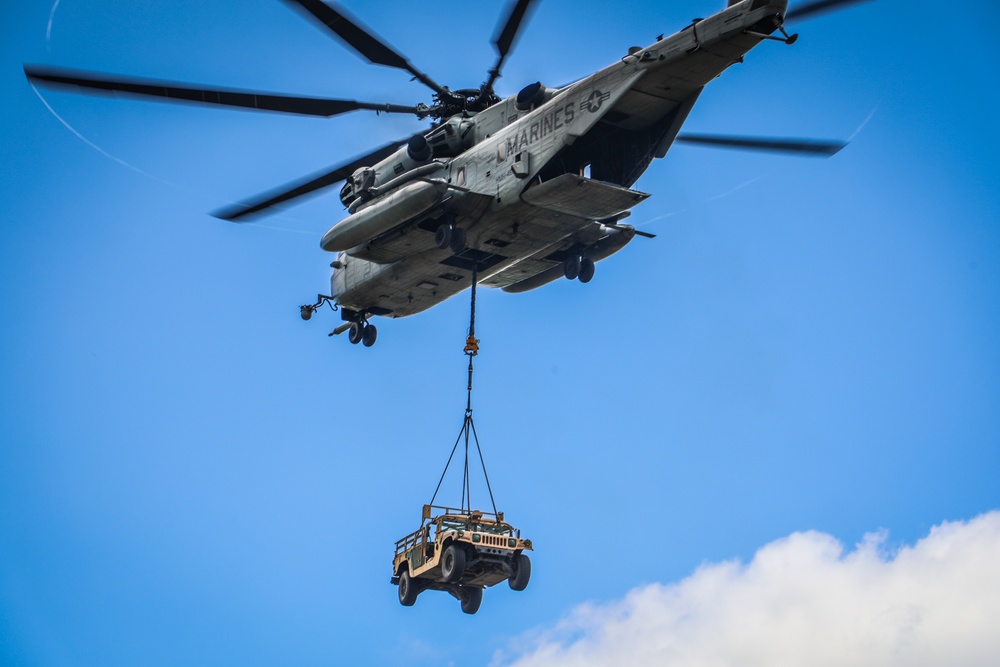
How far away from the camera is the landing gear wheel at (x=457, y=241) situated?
1097 inches

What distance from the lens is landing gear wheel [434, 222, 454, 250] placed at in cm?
2795

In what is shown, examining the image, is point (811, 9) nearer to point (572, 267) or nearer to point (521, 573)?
point (572, 267)

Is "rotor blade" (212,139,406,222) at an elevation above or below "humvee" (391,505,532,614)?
above

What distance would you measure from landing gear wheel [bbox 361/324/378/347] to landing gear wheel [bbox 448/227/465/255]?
573 cm

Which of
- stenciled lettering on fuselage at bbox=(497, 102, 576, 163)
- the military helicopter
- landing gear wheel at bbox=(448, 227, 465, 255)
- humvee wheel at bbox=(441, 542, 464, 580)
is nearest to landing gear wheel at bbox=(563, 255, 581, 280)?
the military helicopter

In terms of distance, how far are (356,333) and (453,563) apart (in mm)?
9745

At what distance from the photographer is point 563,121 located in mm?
26359

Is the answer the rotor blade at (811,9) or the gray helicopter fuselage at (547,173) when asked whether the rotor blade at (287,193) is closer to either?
the gray helicopter fuselage at (547,173)

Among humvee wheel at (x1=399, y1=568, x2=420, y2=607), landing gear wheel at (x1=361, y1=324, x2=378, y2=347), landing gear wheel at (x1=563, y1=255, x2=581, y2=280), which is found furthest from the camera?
landing gear wheel at (x1=361, y1=324, x2=378, y2=347)

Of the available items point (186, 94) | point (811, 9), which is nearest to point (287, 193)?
point (186, 94)

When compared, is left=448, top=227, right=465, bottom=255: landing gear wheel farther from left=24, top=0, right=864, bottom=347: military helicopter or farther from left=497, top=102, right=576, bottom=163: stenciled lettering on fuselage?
left=497, top=102, right=576, bottom=163: stenciled lettering on fuselage

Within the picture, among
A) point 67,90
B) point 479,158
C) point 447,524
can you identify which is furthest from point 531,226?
point 67,90

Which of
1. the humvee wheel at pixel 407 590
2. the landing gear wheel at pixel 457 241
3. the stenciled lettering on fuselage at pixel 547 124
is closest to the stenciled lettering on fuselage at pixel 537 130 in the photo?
the stenciled lettering on fuselage at pixel 547 124

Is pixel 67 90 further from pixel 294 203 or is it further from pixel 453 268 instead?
pixel 453 268
